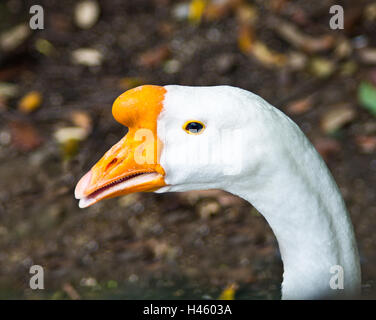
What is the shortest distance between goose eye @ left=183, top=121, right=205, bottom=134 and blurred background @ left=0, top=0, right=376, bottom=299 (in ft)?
3.59

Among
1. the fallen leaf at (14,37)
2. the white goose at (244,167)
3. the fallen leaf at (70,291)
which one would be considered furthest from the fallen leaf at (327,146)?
the fallen leaf at (14,37)

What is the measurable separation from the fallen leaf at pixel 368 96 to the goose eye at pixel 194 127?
6.90 feet

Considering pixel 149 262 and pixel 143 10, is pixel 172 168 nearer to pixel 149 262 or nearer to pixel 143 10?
pixel 149 262

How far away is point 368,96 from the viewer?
134 inches

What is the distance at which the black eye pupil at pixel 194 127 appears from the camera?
1.46 m

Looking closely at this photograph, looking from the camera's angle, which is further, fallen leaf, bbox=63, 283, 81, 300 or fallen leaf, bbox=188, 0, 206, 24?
fallen leaf, bbox=188, 0, 206, 24

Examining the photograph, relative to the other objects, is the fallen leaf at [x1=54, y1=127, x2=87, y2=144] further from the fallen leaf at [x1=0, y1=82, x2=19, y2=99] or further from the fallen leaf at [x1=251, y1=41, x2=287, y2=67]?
the fallen leaf at [x1=251, y1=41, x2=287, y2=67]

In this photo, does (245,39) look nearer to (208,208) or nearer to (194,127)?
(208,208)

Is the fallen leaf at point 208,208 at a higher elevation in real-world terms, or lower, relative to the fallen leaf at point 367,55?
lower

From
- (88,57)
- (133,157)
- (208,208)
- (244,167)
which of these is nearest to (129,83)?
(88,57)

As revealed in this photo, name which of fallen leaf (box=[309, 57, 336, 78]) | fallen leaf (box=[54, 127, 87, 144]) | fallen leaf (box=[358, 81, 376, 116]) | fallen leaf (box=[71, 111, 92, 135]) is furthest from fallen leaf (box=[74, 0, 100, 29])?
fallen leaf (box=[358, 81, 376, 116])

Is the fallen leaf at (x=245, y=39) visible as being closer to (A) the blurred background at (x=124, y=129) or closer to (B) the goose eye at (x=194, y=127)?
(A) the blurred background at (x=124, y=129)

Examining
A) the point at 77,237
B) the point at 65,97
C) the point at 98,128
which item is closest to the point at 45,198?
the point at 77,237

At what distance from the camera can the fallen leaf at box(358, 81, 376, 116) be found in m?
3.36
